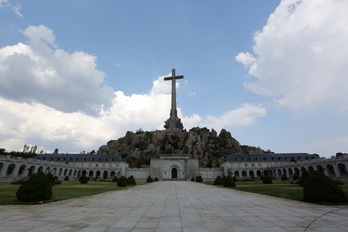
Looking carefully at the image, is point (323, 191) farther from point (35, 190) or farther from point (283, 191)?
point (35, 190)

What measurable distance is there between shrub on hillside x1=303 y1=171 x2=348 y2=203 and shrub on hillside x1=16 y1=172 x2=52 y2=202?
55.6ft

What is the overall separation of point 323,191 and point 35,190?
17898 mm

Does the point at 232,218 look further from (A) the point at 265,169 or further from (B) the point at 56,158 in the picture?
(B) the point at 56,158

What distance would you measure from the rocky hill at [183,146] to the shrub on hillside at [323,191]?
339 ft

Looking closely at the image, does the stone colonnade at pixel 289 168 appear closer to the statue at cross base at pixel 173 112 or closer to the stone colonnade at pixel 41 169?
the statue at cross base at pixel 173 112

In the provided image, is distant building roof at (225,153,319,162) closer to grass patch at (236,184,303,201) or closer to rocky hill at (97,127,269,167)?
rocky hill at (97,127,269,167)

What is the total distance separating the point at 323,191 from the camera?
535 inches

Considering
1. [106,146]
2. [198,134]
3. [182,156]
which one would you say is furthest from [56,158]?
[198,134]

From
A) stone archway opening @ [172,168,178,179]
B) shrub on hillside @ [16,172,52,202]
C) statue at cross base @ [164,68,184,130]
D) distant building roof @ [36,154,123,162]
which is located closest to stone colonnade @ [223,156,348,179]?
stone archway opening @ [172,168,178,179]

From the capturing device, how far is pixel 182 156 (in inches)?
3462

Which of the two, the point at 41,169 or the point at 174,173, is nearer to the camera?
the point at 41,169

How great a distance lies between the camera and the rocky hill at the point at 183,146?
399ft

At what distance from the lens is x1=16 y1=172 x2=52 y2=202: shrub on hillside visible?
46.6 feet

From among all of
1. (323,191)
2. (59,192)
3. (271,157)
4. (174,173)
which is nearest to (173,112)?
Answer: (174,173)
